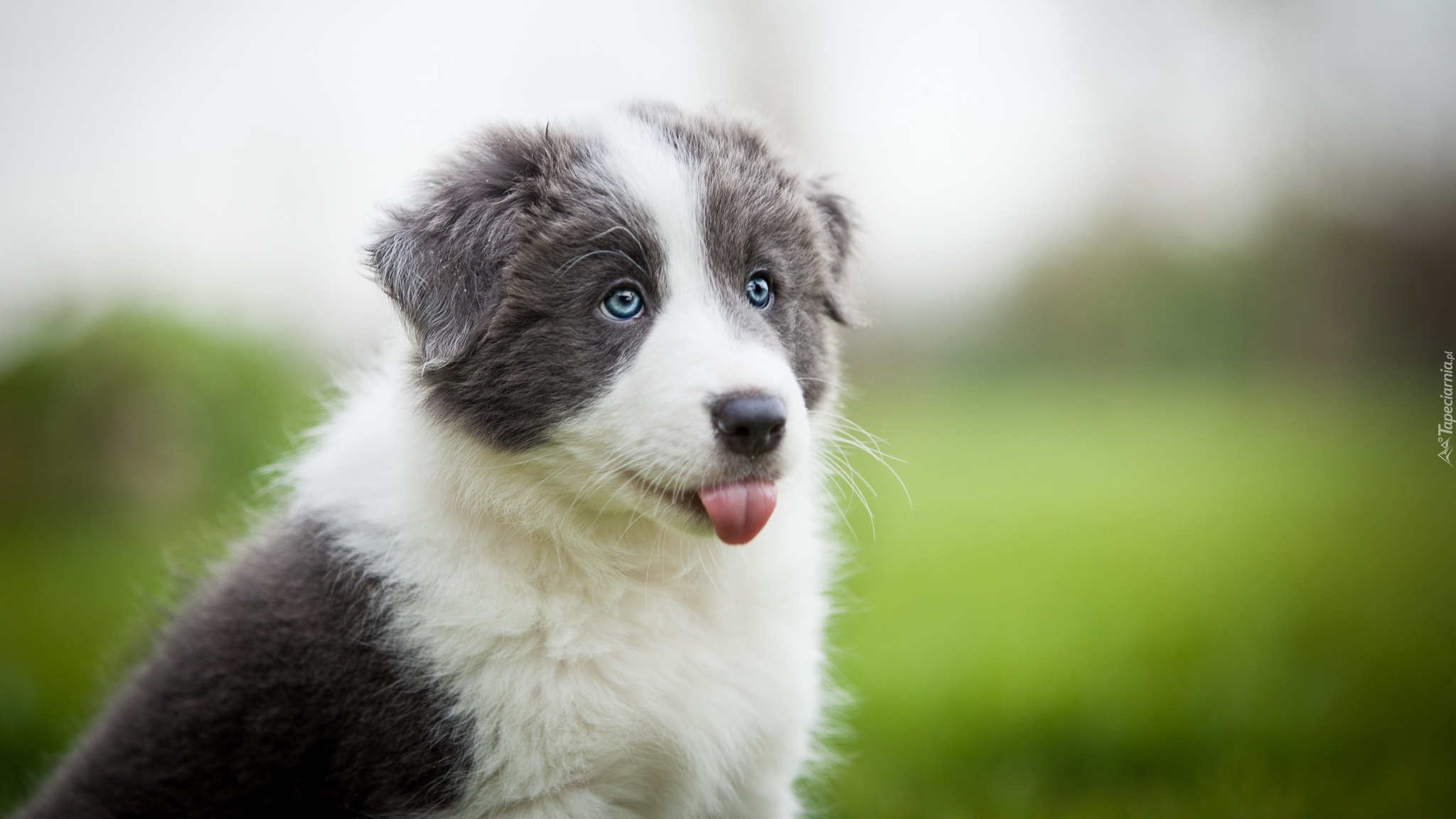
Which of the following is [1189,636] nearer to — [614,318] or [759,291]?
[759,291]

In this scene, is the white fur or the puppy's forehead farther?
the puppy's forehead

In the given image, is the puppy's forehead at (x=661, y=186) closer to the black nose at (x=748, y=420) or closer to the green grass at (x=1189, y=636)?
the black nose at (x=748, y=420)

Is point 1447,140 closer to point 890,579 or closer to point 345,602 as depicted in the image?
point 890,579

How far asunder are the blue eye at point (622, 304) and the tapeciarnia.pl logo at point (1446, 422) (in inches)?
111

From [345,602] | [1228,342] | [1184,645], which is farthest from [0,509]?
[1228,342]

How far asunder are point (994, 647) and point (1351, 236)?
2862mm

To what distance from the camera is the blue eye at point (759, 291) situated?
8.03 feet

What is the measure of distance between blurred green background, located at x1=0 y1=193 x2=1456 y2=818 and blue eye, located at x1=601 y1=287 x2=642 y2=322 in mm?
1089

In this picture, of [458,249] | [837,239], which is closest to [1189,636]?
[837,239]

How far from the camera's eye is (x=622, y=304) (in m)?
2.29

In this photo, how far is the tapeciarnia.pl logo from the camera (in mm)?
3186

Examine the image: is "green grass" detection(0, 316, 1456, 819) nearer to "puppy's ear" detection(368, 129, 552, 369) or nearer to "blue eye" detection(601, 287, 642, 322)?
"blue eye" detection(601, 287, 642, 322)

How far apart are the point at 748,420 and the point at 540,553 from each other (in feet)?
2.35

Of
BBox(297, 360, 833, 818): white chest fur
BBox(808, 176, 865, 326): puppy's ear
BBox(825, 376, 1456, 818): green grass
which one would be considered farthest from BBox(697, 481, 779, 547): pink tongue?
BBox(825, 376, 1456, 818): green grass
